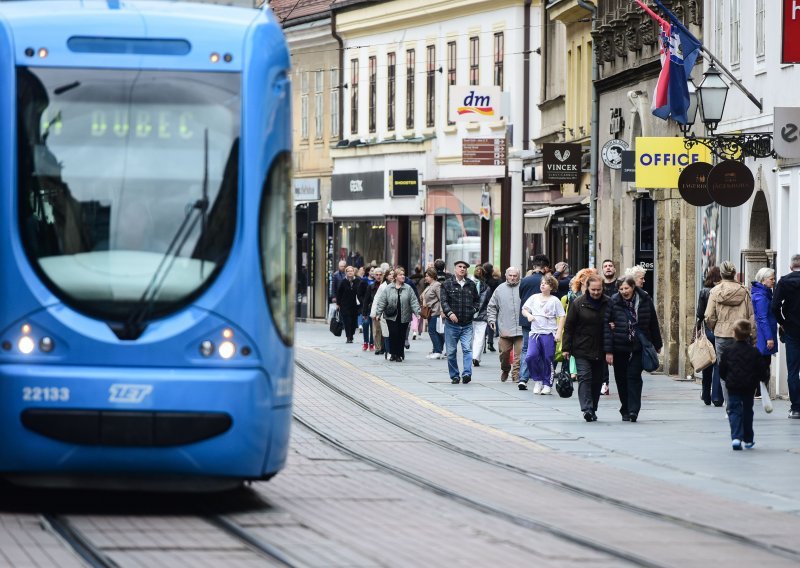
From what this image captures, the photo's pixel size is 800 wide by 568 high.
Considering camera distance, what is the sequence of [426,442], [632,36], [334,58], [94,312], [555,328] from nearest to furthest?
1. [94,312]
2. [426,442]
3. [555,328]
4. [632,36]
5. [334,58]

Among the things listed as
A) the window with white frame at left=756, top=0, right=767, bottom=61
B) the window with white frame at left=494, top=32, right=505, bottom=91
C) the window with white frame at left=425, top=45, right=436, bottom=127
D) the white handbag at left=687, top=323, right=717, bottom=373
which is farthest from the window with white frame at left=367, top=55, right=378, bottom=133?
the white handbag at left=687, top=323, right=717, bottom=373

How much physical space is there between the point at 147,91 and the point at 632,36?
28024 millimetres

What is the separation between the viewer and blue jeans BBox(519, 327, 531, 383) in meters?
29.5

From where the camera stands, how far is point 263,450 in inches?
529

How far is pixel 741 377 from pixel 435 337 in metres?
19.2

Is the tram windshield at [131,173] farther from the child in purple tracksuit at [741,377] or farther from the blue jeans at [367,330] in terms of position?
the blue jeans at [367,330]

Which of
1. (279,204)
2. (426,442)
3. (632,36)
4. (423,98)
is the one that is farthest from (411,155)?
(279,204)

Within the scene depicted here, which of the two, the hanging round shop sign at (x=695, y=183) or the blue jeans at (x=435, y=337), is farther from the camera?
the blue jeans at (x=435, y=337)

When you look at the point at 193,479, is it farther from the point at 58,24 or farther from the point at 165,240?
the point at 58,24

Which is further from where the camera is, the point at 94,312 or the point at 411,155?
the point at 411,155

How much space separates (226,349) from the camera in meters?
13.2

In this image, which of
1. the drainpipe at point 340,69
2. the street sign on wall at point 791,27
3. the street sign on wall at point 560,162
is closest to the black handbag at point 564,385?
the street sign on wall at point 791,27

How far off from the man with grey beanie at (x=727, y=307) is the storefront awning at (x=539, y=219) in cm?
2419

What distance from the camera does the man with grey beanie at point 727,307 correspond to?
24.5 meters
